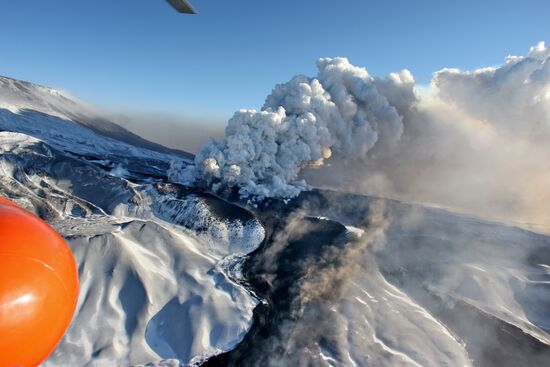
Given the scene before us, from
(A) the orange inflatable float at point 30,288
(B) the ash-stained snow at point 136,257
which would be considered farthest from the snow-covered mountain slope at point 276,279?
(A) the orange inflatable float at point 30,288

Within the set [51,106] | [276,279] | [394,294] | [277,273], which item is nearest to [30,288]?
[276,279]

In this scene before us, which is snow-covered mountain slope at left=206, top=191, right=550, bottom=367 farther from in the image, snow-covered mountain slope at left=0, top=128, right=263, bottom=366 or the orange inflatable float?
the orange inflatable float

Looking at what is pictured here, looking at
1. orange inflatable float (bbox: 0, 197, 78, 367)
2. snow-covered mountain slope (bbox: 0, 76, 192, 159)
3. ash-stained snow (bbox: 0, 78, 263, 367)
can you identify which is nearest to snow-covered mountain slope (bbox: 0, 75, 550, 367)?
ash-stained snow (bbox: 0, 78, 263, 367)

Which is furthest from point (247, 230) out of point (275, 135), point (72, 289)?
point (72, 289)

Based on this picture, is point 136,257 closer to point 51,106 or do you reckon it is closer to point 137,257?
point 137,257

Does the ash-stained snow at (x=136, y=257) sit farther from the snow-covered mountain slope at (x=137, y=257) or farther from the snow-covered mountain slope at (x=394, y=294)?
the snow-covered mountain slope at (x=394, y=294)

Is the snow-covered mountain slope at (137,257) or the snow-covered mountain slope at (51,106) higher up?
the snow-covered mountain slope at (51,106)
